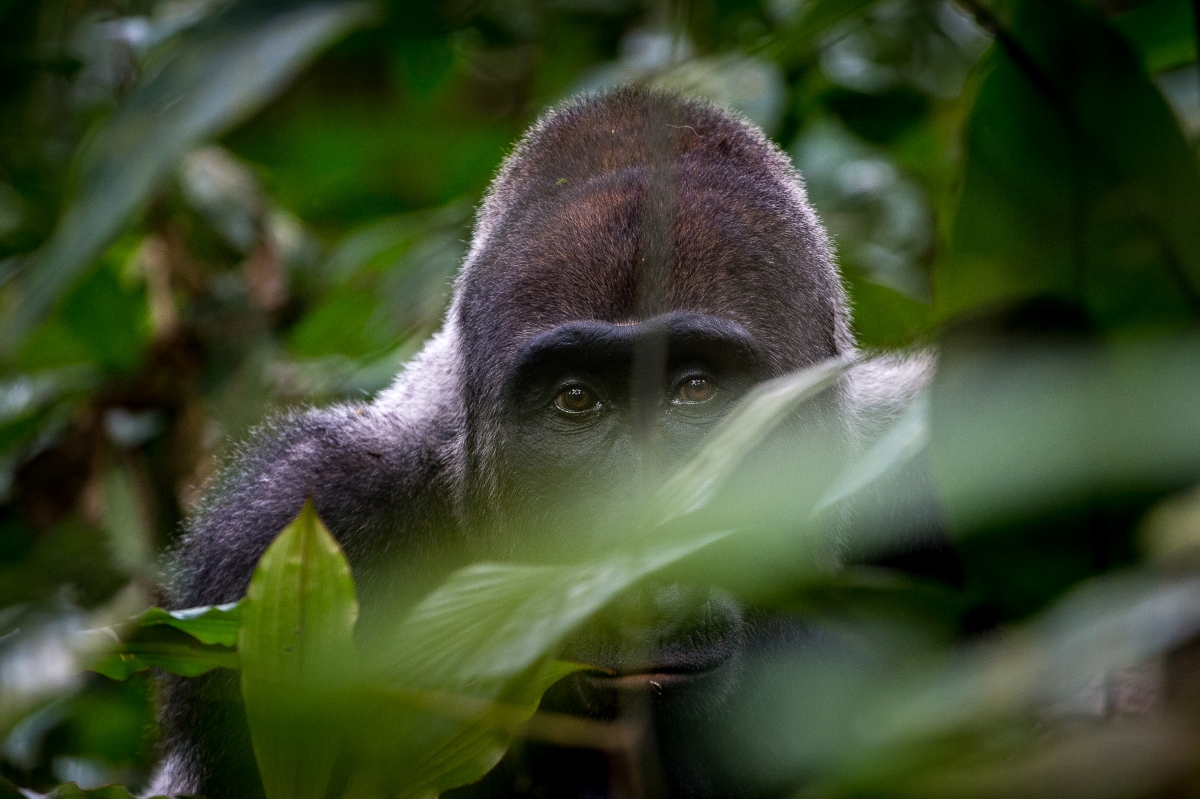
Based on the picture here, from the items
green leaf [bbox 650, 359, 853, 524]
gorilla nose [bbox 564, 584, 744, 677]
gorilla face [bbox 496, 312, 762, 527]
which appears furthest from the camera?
gorilla face [bbox 496, 312, 762, 527]

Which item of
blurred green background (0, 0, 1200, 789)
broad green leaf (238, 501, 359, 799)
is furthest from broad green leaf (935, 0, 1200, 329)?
broad green leaf (238, 501, 359, 799)

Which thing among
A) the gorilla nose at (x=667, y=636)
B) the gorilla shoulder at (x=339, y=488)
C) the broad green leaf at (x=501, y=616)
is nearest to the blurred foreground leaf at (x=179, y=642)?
the broad green leaf at (x=501, y=616)

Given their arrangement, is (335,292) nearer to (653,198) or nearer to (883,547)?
(653,198)

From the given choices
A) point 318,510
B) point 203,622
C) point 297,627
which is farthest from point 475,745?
point 318,510

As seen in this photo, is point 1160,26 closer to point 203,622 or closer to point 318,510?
point 203,622

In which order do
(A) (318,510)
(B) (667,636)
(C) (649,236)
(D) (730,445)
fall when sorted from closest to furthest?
1. (D) (730,445)
2. (B) (667,636)
3. (C) (649,236)
4. (A) (318,510)

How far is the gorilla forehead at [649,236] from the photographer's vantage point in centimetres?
233

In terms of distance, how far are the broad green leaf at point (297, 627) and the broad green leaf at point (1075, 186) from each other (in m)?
0.65

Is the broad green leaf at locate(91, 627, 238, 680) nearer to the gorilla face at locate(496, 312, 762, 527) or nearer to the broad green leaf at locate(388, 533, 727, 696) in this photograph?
the broad green leaf at locate(388, 533, 727, 696)

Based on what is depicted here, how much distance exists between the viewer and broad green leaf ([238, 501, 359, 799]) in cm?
112

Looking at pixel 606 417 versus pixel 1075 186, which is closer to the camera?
pixel 1075 186

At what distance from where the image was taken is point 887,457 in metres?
0.90

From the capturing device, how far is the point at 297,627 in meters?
1.14

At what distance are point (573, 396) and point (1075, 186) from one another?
1347 millimetres
